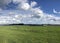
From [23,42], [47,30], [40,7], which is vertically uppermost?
[40,7]

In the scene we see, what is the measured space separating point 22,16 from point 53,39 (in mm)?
873

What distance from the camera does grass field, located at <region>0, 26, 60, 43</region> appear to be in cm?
379

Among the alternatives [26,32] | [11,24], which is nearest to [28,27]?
[26,32]

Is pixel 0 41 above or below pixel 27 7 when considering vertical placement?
below

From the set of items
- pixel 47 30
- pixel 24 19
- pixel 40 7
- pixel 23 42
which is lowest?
pixel 23 42

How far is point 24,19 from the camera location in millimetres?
3863

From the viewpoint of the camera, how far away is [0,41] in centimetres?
386

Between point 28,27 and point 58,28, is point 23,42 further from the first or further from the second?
point 58,28

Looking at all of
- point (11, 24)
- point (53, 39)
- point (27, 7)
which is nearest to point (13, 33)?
point (11, 24)

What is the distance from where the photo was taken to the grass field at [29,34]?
12.4 ft

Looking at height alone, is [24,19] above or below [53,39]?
above

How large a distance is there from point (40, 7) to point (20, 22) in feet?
1.88

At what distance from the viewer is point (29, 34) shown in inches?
152

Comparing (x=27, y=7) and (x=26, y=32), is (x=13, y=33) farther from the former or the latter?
(x=27, y=7)
